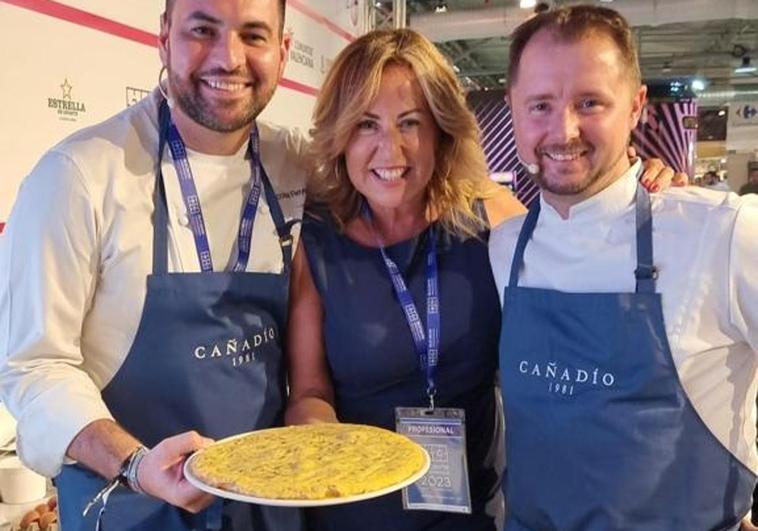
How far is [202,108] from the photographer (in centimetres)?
150

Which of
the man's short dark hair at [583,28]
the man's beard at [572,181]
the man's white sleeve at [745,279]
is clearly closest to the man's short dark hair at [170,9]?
the man's short dark hair at [583,28]

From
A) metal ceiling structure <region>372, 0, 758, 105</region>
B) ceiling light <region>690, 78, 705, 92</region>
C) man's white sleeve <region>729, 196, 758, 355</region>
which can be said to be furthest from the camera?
metal ceiling structure <region>372, 0, 758, 105</region>

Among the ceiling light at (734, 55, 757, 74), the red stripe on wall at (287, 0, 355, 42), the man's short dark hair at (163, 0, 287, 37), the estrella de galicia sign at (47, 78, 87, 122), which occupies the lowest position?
the estrella de galicia sign at (47, 78, 87, 122)

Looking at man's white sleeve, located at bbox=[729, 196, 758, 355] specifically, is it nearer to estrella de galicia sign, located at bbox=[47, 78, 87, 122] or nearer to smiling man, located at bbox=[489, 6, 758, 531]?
smiling man, located at bbox=[489, 6, 758, 531]

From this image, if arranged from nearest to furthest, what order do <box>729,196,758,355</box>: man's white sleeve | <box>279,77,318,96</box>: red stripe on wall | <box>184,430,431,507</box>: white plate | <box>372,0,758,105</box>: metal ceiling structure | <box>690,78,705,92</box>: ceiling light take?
<box>184,430,431,507</box>: white plate
<box>729,196,758,355</box>: man's white sleeve
<box>279,77,318,96</box>: red stripe on wall
<box>690,78,705,92</box>: ceiling light
<box>372,0,758,105</box>: metal ceiling structure

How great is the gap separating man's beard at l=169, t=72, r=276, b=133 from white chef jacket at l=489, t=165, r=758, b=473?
0.74 metres

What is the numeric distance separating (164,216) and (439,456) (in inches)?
29.6

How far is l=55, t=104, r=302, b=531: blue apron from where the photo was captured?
143 centimetres

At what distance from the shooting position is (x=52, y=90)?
2.23 metres

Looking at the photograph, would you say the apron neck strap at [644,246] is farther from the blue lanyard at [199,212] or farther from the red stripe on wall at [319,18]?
the red stripe on wall at [319,18]

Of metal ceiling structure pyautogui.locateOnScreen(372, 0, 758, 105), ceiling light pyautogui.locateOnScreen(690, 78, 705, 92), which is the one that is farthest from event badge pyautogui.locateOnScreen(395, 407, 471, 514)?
ceiling light pyautogui.locateOnScreen(690, 78, 705, 92)

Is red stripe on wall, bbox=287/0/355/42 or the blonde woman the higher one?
red stripe on wall, bbox=287/0/355/42

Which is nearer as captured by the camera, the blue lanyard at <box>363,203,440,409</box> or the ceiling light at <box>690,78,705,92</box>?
the blue lanyard at <box>363,203,440,409</box>

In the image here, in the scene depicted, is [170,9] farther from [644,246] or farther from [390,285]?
[644,246]
